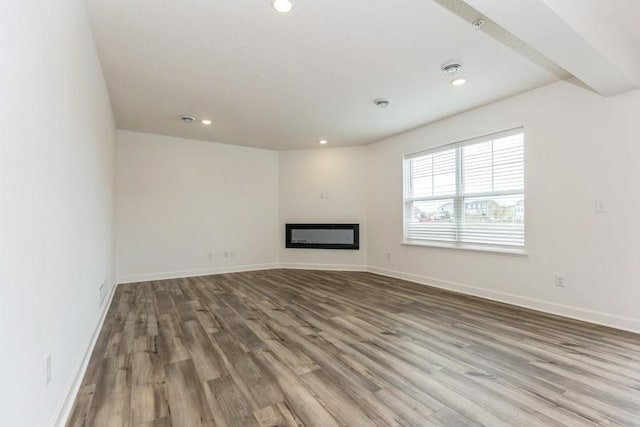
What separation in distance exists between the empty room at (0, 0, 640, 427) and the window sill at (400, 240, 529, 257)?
0.03 metres

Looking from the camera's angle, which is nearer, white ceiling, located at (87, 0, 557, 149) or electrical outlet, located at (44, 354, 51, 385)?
electrical outlet, located at (44, 354, 51, 385)

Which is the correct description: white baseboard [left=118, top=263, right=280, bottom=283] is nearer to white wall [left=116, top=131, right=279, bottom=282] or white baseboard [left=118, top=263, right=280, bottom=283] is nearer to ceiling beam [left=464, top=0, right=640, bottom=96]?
white wall [left=116, top=131, right=279, bottom=282]

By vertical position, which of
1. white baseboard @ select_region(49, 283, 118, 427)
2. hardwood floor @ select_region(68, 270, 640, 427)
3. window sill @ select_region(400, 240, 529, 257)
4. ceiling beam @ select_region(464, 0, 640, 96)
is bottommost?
hardwood floor @ select_region(68, 270, 640, 427)

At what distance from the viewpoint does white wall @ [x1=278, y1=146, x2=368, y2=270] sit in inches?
→ 235

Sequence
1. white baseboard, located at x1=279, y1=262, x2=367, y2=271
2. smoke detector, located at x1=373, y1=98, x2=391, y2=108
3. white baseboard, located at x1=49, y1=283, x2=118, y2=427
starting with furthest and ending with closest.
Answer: white baseboard, located at x1=279, y1=262, x2=367, y2=271, smoke detector, located at x1=373, y1=98, x2=391, y2=108, white baseboard, located at x1=49, y1=283, x2=118, y2=427

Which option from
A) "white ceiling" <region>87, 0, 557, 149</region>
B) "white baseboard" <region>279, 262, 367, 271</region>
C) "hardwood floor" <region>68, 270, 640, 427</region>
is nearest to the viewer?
"hardwood floor" <region>68, 270, 640, 427</region>

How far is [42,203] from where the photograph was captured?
1.33m

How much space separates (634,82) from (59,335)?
4.59m

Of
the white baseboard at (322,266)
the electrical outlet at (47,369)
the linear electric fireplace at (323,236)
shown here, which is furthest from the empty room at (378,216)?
the linear electric fireplace at (323,236)

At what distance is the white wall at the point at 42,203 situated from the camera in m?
1.00

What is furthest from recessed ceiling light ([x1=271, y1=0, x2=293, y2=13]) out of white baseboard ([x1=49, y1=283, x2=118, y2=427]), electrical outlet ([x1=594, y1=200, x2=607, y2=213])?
electrical outlet ([x1=594, y1=200, x2=607, y2=213])

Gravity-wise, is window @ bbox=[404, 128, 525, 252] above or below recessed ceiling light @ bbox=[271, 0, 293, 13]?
below

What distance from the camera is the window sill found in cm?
358

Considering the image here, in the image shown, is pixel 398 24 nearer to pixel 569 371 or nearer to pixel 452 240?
pixel 569 371
